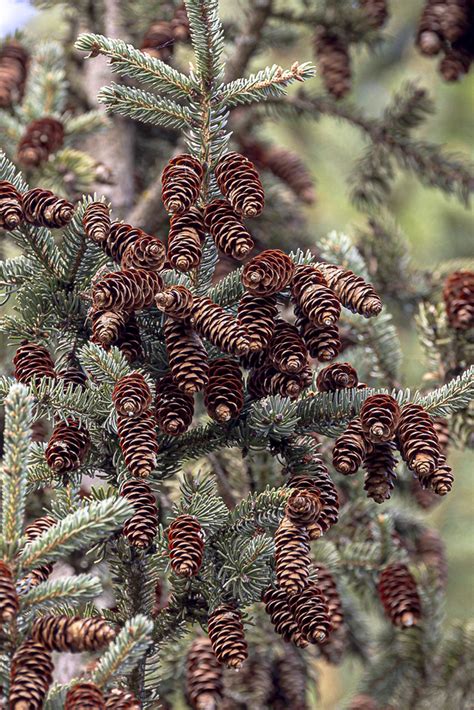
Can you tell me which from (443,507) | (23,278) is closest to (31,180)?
(23,278)

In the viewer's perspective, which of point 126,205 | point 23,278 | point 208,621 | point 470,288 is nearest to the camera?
point 208,621

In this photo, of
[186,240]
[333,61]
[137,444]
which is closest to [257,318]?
[186,240]

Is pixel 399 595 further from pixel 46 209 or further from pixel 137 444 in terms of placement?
pixel 46 209

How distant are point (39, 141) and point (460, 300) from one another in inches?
52.9

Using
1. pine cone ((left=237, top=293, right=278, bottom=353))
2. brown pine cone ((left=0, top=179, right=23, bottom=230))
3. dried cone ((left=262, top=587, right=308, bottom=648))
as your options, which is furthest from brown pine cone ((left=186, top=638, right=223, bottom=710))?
brown pine cone ((left=0, top=179, right=23, bottom=230))

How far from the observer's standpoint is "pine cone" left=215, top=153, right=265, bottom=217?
1.54 metres

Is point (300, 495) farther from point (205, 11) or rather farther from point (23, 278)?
point (205, 11)

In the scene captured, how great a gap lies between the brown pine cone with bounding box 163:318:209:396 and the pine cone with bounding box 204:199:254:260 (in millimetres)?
151

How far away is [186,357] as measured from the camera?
1510 millimetres

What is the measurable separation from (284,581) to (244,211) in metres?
0.61

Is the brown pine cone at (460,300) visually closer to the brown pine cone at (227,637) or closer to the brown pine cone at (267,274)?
the brown pine cone at (267,274)

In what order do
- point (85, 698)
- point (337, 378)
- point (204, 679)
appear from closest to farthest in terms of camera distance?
point (85, 698) < point (337, 378) < point (204, 679)

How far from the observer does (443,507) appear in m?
5.12

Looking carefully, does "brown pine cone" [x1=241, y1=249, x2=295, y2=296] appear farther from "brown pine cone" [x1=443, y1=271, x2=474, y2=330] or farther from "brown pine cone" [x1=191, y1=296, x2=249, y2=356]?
"brown pine cone" [x1=443, y1=271, x2=474, y2=330]
